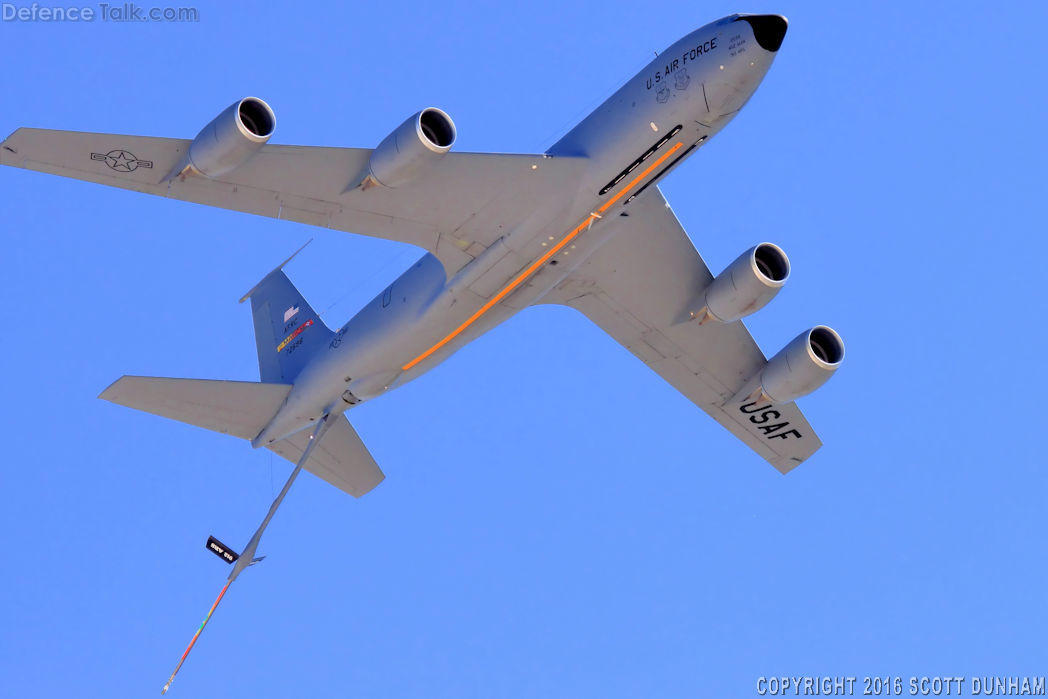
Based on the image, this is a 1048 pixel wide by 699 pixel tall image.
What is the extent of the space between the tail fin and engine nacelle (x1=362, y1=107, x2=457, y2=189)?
6.47 meters

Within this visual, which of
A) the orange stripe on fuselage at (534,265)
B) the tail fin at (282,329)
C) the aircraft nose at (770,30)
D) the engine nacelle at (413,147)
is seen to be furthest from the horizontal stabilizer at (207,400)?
the aircraft nose at (770,30)

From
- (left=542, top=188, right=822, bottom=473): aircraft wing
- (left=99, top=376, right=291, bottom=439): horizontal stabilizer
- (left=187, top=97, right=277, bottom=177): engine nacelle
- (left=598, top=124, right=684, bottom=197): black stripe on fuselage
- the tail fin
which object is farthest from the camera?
the tail fin

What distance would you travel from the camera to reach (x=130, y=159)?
24859 millimetres

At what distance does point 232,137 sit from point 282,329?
9.39 m

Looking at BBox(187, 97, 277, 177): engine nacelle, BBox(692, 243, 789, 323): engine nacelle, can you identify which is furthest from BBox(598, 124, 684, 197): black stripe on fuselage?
BBox(187, 97, 277, 177): engine nacelle

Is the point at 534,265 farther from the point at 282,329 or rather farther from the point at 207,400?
the point at 282,329

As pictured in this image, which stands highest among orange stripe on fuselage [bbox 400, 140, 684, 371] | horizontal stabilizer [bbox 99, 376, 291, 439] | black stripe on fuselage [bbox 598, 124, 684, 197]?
black stripe on fuselage [bbox 598, 124, 684, 197]

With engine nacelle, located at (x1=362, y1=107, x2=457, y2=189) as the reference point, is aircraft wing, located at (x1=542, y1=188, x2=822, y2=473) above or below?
above

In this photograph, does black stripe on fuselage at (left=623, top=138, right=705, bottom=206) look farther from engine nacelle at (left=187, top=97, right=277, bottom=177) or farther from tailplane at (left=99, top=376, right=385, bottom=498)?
tailplane at (left=99, top=376, right=385, bottom=498)

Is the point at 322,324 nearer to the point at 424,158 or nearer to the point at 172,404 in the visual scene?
the point at 172,404

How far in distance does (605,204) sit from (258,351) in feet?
35.0

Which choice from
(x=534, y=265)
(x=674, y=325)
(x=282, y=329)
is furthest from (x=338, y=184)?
(x=674, y=325)

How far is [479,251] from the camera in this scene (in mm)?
27094

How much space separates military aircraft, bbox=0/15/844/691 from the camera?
24750mm
